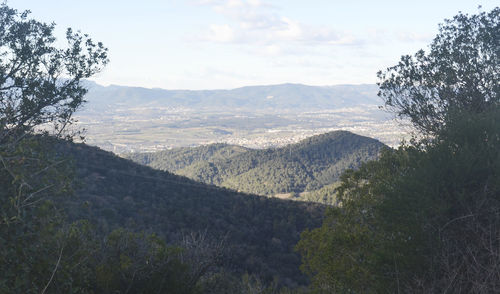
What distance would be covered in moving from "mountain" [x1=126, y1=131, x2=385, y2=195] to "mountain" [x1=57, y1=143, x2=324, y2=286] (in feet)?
180

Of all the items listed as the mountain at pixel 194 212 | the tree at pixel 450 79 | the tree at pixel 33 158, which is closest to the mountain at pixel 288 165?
the mountain at pixel 194 212

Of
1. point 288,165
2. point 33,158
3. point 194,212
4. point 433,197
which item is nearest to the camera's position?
point 33,158

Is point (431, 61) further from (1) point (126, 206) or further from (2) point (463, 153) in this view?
(1) point (126, 206)

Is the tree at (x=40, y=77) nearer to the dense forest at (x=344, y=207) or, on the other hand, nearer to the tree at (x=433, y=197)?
the dense forest at (x=344, y=207)

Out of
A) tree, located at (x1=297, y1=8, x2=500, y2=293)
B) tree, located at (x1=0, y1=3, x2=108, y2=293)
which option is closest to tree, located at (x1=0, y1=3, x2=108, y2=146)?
tree, located at (x1=0, y1=3, x2=108, y2=293)

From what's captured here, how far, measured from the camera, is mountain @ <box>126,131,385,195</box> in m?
99.3

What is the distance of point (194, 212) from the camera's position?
32.9 metres

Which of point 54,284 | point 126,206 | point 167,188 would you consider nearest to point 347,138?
point 167,188

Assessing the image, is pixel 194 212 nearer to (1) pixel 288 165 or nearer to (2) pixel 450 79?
(2) pixel 450 79

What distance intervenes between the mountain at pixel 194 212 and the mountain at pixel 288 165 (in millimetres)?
54987

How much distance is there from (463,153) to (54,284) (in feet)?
37.1

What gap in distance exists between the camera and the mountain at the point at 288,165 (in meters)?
99.3

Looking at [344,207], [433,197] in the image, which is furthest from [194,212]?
[433,197]

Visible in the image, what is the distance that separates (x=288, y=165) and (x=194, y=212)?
78.1m
